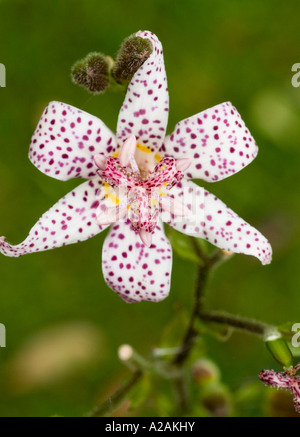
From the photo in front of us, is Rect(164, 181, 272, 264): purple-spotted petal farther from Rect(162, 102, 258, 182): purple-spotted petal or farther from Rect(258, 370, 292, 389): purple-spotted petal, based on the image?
Rect(258, 370, 292, 389): purple-spotted petal

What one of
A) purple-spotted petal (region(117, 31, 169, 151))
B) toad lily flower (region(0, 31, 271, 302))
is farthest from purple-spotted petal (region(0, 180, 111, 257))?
purple-spotted petal (region(117, 31, 169, 151))

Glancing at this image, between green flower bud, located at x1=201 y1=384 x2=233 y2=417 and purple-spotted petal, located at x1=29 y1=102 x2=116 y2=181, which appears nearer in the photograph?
purple-spotted petal, located at x1=29 y1=102 x2=116 y2=181

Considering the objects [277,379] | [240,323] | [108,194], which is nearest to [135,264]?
[108,194]

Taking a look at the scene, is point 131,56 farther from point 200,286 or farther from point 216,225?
point 200,286

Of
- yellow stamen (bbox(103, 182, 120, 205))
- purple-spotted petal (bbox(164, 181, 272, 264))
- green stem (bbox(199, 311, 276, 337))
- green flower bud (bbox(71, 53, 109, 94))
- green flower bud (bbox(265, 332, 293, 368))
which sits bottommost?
green stem (bbox(199, 311, 276, 337))

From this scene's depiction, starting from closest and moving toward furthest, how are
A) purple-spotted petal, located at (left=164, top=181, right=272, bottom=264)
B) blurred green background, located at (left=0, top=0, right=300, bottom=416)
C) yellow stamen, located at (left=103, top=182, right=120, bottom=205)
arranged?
purple-spotted petal, located at (left=164, top=181, right=272, bottom=264) < yellow stamen, located at (left=103, top=182, right=120, bottom=205) < blurred green background, located at (left=0, top=0, right=300, bottom=416)

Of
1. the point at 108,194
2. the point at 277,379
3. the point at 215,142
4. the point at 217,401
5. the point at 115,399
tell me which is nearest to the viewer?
the point at 277,379
